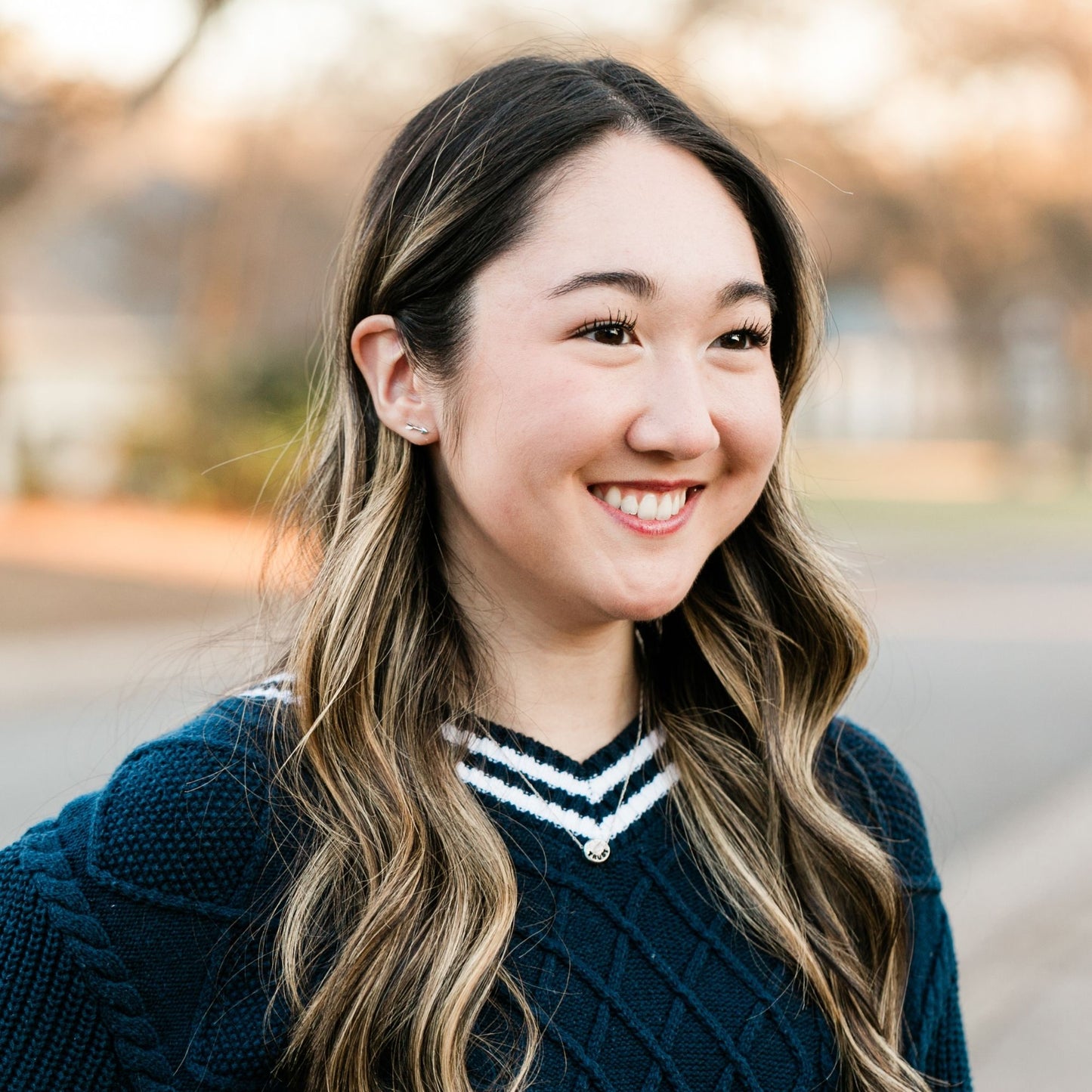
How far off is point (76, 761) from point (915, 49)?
2046 cm

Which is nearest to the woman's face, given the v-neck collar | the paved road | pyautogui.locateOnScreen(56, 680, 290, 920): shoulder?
the v-neck collar

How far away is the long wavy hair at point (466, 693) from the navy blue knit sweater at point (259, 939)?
0.05 meters

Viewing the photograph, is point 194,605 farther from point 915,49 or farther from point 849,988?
point 915,49

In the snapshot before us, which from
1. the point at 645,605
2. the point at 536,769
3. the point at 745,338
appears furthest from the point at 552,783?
the point at 745,338

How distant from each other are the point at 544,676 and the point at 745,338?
1.73ft

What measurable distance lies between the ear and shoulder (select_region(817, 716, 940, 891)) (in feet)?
2.63

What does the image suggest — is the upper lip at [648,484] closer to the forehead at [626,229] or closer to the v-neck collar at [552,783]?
the forehead at [626,229]

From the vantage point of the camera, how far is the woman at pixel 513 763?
1.70m

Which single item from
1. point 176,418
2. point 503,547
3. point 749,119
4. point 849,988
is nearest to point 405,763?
point 503,547

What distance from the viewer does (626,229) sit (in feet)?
5.91

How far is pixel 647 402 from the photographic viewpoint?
70.5 inches

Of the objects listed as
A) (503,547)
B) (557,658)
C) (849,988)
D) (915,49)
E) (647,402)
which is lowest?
(849,988)

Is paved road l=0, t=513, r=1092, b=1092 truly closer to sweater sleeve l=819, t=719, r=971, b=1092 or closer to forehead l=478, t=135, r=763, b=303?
sweater sleeve l=819, t=719, r=971, b=1092

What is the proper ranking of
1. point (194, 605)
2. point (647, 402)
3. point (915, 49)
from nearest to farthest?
point (647, 402)
point (194, 605)
point (915, 49)
